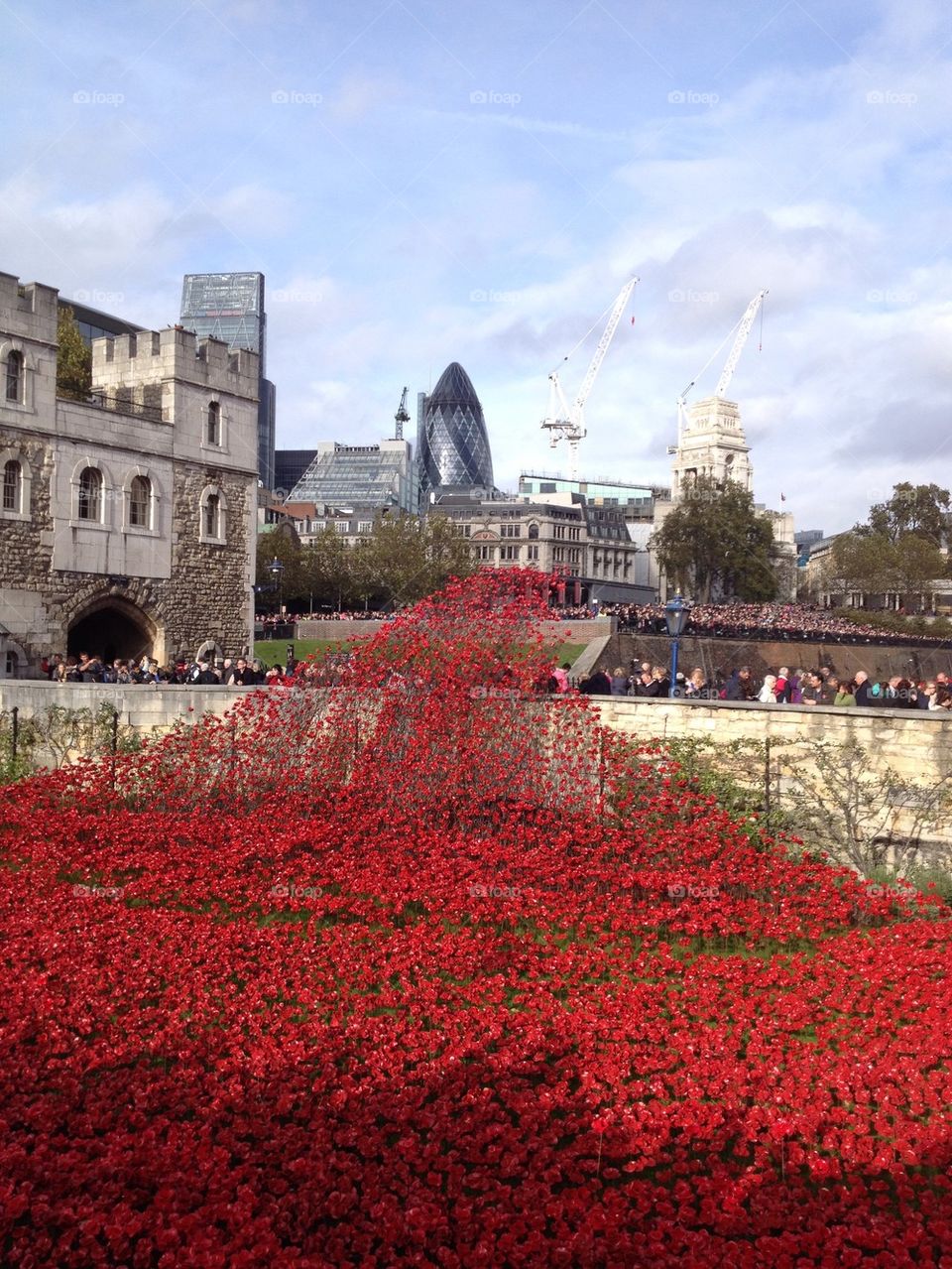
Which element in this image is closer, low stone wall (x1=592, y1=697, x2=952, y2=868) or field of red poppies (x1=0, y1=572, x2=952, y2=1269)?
field of red poppies (x1=0, y1=572, x2=952, y2=1269)

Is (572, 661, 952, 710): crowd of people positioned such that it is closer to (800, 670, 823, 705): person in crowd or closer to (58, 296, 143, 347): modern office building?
(800, 670, 823, 705): person in crowd

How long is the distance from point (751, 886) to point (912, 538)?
7454cm

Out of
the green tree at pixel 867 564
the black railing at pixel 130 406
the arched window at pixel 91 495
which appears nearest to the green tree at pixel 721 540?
the green tree at pixel 867 564

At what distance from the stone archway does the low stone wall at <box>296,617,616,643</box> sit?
13.8 metres

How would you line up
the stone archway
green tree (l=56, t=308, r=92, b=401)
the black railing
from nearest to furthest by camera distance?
1. the stone archway
2. the black railing
3. green tree (l=56, t=308, r=92, b=401)

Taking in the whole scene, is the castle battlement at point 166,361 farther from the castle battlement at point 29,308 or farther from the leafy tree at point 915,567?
the leafy tree at point 915,567

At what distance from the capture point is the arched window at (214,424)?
30.8 meters

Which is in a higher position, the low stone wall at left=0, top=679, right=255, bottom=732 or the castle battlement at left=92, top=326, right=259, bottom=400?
the castle battlement at left=92, top=326, right=259, bottom=400

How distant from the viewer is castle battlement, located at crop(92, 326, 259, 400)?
2938cm

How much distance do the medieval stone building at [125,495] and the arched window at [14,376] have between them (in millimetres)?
25

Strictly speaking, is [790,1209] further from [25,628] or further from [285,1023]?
[25,628]

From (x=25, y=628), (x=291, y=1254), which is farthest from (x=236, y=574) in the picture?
(x=291, y=1254)

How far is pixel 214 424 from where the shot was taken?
30938 millimetres

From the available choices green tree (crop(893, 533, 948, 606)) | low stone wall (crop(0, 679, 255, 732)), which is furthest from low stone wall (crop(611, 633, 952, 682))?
green tree (crop(893, 533, 948, 606))
